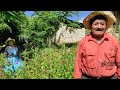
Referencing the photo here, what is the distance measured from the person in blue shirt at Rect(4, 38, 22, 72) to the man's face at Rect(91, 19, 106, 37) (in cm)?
110

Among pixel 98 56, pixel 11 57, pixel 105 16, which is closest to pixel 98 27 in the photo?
pixel 105 16

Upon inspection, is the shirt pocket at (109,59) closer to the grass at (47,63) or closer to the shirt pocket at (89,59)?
the shirt pocket at (89,59)

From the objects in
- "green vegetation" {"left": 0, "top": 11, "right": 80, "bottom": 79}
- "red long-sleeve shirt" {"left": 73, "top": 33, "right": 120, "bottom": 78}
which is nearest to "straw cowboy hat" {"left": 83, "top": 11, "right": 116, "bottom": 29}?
"red long-sleeve shirt" {"left": 73, "top": 33, "right": 120, "bottom": 78}

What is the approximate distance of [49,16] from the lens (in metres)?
4.69

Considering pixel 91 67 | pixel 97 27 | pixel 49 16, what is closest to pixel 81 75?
pixel 91 67

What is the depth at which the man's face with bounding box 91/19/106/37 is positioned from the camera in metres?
3.33

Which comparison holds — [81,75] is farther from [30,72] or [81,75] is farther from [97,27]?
[30,72]

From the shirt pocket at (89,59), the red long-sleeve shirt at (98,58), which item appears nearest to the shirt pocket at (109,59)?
the red long-sleeve shirt at (98,58)

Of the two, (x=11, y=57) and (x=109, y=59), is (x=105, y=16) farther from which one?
(x=11, y=57)

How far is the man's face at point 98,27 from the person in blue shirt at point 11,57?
1.10 metres

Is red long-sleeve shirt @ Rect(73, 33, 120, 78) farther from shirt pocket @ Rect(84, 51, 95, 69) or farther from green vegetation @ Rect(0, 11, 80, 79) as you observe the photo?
green vegetation @ Rect(0, 11, 80, 79)

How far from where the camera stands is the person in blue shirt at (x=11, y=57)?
13.5 ft
